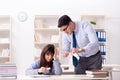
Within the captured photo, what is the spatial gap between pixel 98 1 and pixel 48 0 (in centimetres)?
118

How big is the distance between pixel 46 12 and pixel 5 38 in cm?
111

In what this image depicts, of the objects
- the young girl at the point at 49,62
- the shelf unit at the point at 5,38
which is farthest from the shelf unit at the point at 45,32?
the young girl at the point at 49,62

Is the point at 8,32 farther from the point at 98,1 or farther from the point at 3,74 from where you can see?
the point at 3,74

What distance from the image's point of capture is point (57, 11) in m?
6.49

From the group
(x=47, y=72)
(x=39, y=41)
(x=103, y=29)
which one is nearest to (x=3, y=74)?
(x=47, y=72)

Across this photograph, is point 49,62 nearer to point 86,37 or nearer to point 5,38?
point 86,37

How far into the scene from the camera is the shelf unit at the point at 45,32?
6277 mm

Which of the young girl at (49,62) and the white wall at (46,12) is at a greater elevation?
the white wall at (46,12)

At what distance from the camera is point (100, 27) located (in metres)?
6.48

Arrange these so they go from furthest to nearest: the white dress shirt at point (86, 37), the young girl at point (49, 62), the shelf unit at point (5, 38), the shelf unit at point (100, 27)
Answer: the shelf unit at point (100, 27), the shelf unit at point (5, 38), the young girl at point (49, 62), the white dress shirt at point (86, 37)

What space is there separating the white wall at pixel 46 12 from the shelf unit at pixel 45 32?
0.39ft

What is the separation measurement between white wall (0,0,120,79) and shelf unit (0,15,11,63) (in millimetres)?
119

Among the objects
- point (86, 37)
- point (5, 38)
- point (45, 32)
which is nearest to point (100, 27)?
point (45, 32)

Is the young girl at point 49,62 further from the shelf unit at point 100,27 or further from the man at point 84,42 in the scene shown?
the shelf unit at point 100,27
